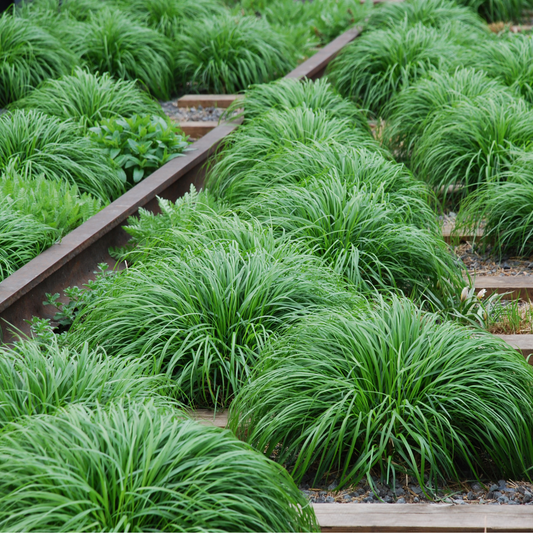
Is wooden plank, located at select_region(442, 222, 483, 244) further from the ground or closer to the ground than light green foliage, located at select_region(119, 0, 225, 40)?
closer to the ground

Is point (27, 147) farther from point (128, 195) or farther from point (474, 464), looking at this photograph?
point (474, 464)

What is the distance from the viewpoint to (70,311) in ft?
15.5

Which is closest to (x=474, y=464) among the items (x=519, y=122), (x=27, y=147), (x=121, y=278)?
(x=121, y=278)

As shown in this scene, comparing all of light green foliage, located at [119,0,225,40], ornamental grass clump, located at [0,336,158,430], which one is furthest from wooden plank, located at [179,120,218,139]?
ornamental grass clump, located at [0,336,158,430]

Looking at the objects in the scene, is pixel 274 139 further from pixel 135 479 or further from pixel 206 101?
pixel 135 479

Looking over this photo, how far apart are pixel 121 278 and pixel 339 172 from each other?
7.00 ft

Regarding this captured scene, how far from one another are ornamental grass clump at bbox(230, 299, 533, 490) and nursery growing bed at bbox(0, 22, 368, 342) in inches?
61.9

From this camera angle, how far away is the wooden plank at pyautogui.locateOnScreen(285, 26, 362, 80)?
29.4ft

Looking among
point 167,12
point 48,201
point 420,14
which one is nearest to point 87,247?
point 48,201

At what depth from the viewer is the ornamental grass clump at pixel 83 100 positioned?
749 cm

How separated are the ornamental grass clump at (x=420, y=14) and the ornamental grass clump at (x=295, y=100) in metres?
3.04

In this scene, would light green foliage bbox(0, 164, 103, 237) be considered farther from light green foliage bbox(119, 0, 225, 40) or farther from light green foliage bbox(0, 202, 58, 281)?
light green foliage bbox(119, 0, 225, 40)

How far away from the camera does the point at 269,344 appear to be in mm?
3904

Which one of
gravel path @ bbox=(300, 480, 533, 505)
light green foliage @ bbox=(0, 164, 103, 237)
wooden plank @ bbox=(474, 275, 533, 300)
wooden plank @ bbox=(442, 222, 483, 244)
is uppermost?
light green foliage @ bbox=(0, 164, 103, 237)
